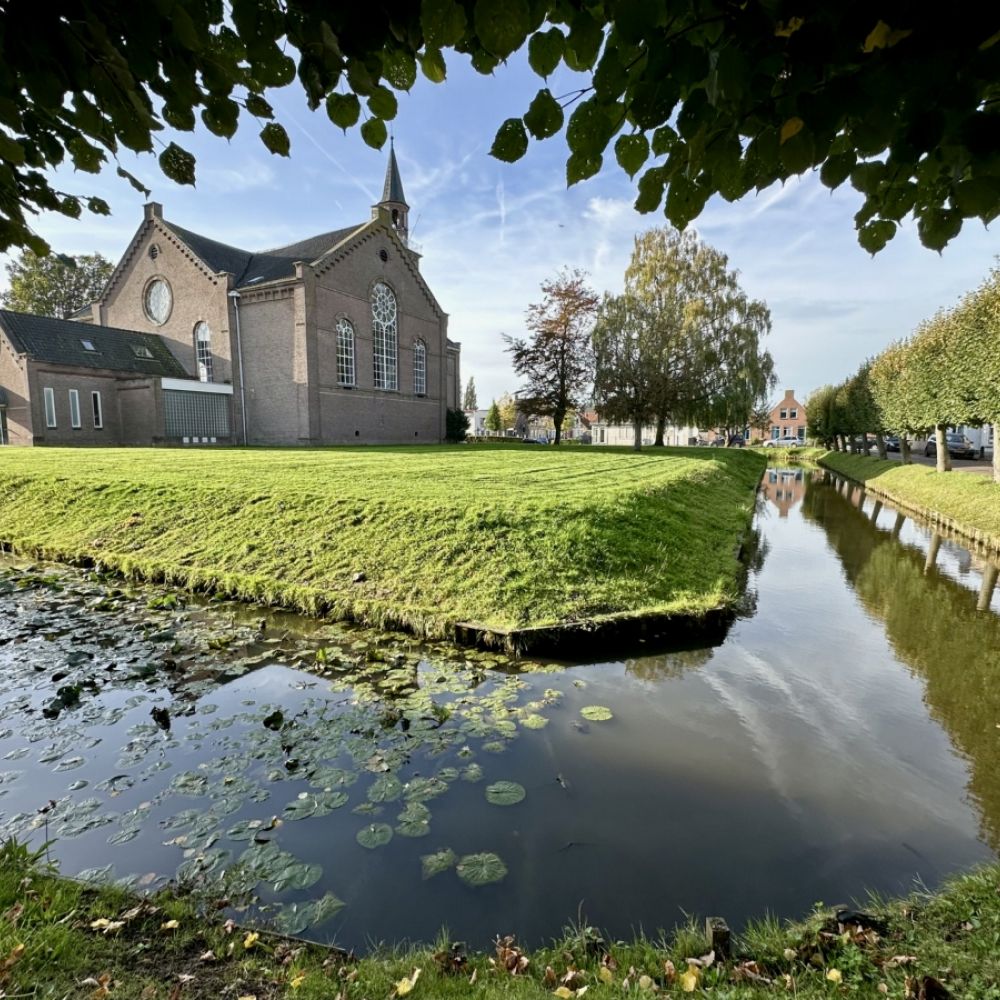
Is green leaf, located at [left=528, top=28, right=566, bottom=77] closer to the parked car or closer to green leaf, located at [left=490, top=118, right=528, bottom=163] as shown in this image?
green leaf, located at [left=490, top=118, right=528, bottom=163]

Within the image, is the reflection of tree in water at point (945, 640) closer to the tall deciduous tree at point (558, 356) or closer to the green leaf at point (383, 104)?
the green leaf at point (383, 104)

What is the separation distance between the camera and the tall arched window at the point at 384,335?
35656 mm

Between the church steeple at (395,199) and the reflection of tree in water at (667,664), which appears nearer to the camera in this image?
the reflection of tree in water at (667,664)

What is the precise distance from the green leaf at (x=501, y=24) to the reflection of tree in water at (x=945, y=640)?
4.92m

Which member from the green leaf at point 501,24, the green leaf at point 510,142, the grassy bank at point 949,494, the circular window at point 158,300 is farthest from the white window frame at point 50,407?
the grassy bank at point 949,494

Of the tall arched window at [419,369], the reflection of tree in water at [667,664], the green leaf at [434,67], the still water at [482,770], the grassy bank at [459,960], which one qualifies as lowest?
the reflection of tree in water at [667,664]

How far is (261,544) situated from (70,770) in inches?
210

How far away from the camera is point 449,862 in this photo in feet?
10.3

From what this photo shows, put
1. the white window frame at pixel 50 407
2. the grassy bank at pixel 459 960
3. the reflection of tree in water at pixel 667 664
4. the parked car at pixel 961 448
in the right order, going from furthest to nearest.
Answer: the parked car at pixel 961 448 → the white window frame at pixel 50 407 → the reflection of tree in water at pixel 667 664 → the grassy bank at pixel 459 960

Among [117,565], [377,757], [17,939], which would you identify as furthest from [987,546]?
[117,565]

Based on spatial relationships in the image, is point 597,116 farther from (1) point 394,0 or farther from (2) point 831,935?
(2) point 831,935

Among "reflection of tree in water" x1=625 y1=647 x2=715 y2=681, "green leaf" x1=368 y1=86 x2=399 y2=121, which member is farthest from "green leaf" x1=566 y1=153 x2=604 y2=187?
"reflection of tree in water" x1=625 y1=647 x2=715 y2=681

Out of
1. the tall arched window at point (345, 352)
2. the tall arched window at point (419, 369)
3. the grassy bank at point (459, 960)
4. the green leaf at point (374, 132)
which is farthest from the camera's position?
the tall arched window at point (419, 369)

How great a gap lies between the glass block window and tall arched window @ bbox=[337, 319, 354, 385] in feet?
21.6
